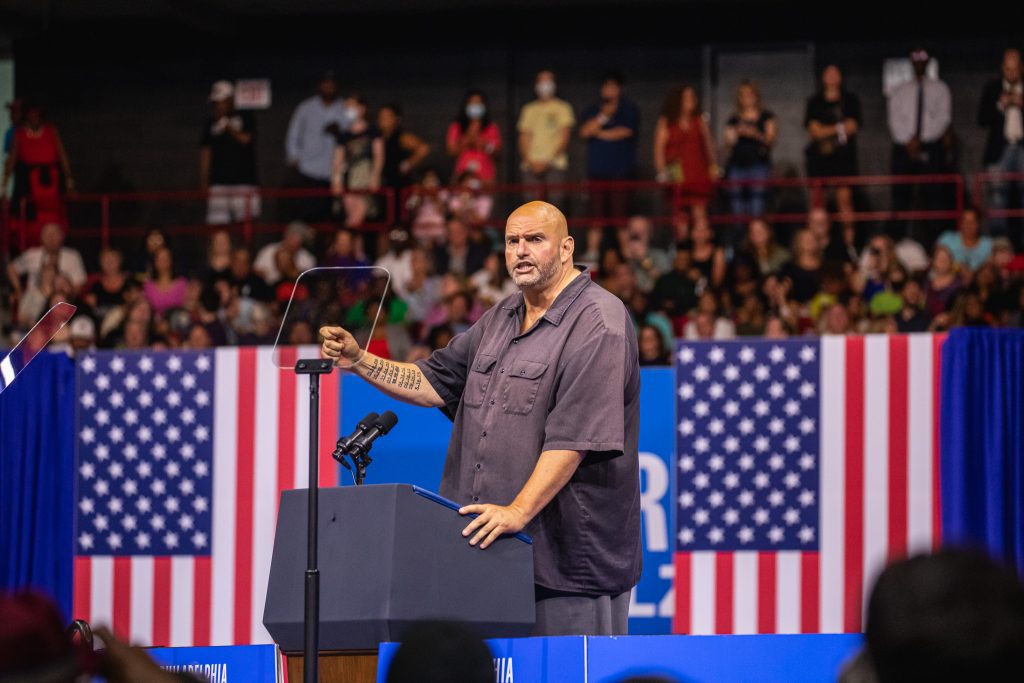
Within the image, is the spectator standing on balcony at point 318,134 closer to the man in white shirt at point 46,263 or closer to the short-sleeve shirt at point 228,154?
the short-sleeve shirt at point 228,154

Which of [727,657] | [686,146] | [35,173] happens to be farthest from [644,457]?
[35,173]

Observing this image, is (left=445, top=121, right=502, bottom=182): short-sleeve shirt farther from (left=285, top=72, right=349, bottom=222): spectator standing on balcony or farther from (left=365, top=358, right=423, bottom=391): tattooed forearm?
(left=365, top=358, right=423, bottom=391): tattooed forearm

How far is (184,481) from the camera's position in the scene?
8000 mm

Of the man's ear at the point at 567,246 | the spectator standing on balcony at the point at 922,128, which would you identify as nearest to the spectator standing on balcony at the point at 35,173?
the spectator standing on balcony at the point at 922,128

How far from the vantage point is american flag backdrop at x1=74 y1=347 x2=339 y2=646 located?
791cm

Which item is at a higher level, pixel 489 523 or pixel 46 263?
pixel 46 263

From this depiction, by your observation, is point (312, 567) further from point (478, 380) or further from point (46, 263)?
point (46, 263)

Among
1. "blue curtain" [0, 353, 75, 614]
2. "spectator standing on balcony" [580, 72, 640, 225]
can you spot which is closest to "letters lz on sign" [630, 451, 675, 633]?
"blue curtain" [0, 353, 75, 614]

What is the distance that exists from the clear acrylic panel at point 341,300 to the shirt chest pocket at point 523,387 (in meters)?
0.50

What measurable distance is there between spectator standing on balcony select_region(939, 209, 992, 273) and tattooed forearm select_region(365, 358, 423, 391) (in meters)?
8.20

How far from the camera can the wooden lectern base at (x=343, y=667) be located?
3.94m

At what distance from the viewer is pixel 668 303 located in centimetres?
1185

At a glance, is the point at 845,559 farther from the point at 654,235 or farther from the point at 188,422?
the point at 654,235

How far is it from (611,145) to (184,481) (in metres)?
7.37
